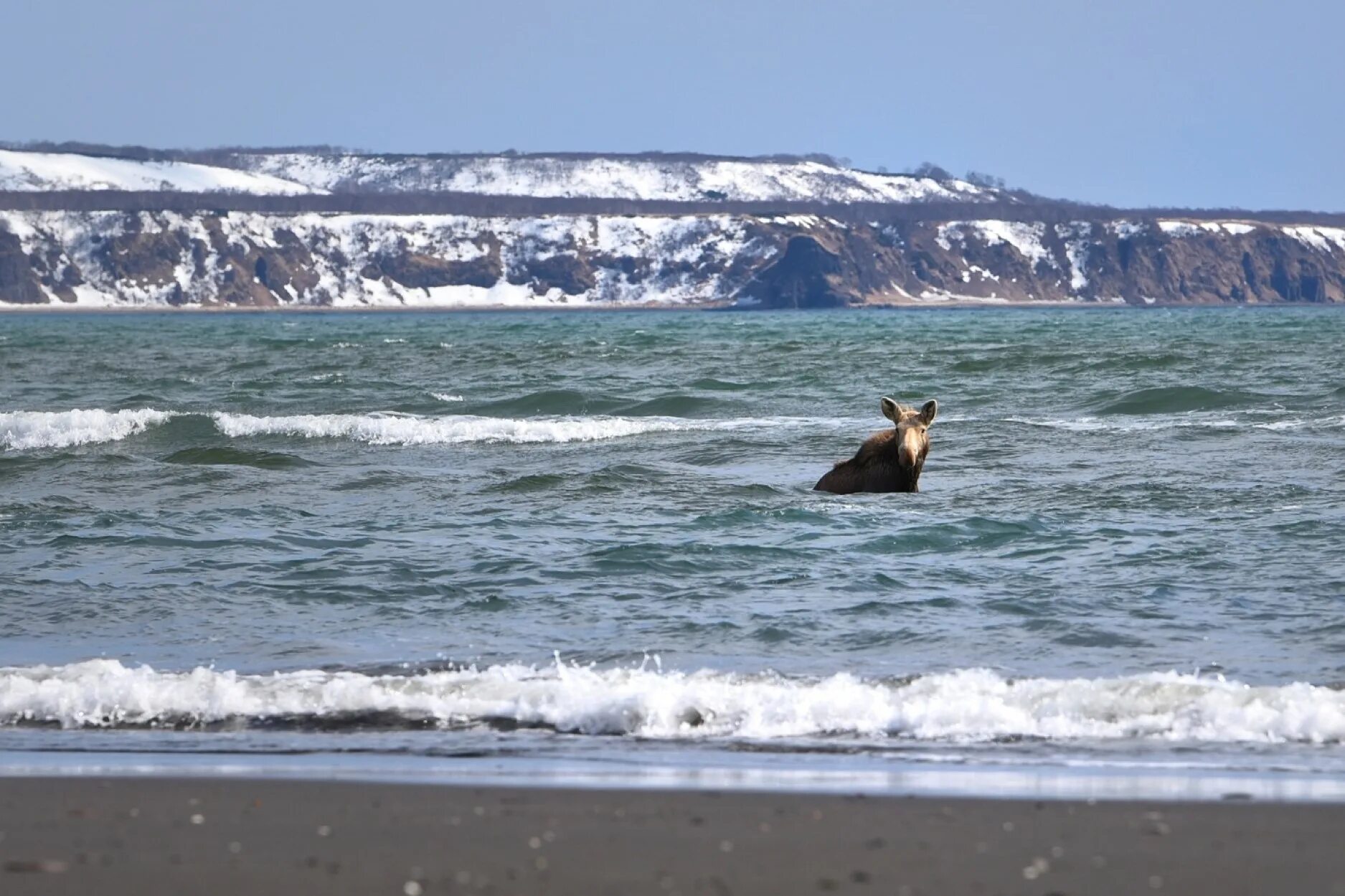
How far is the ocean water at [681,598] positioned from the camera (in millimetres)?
7992

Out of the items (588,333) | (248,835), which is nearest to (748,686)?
(248,835)

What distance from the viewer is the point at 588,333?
87188 mm

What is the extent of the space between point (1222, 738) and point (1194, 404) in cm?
2187

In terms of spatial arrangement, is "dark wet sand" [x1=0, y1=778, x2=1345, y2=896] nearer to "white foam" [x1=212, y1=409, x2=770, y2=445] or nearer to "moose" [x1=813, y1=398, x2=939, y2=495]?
"moose" [x1=813, y1=398, x2=939, y2=495]

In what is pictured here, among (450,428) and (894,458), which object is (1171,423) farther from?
(894,458)

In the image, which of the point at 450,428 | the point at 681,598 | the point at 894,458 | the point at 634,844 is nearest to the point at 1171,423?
the point at 450,428

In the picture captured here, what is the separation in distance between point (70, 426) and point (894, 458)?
1641cm

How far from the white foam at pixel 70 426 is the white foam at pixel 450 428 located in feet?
4.26

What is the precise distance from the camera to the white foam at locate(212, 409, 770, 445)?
26266mm

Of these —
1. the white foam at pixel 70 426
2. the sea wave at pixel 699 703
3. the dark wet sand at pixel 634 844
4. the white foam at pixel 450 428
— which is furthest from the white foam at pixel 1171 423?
the dark wet sand at pixel 634 844

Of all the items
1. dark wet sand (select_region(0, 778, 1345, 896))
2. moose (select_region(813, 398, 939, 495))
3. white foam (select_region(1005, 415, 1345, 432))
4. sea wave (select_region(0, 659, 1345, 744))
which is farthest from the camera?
white foam (select_region(1005, 415, 1345, 432))

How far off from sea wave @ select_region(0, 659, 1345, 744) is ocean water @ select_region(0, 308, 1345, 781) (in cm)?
2

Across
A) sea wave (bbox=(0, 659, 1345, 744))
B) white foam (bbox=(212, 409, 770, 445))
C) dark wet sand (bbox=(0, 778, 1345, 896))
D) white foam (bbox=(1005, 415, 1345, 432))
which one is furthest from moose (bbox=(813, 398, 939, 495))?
dark wet sand (bbox=(0, 778, 1345, 896))

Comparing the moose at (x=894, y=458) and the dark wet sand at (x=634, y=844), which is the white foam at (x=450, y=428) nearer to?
the moose at (x=894, y=458)
